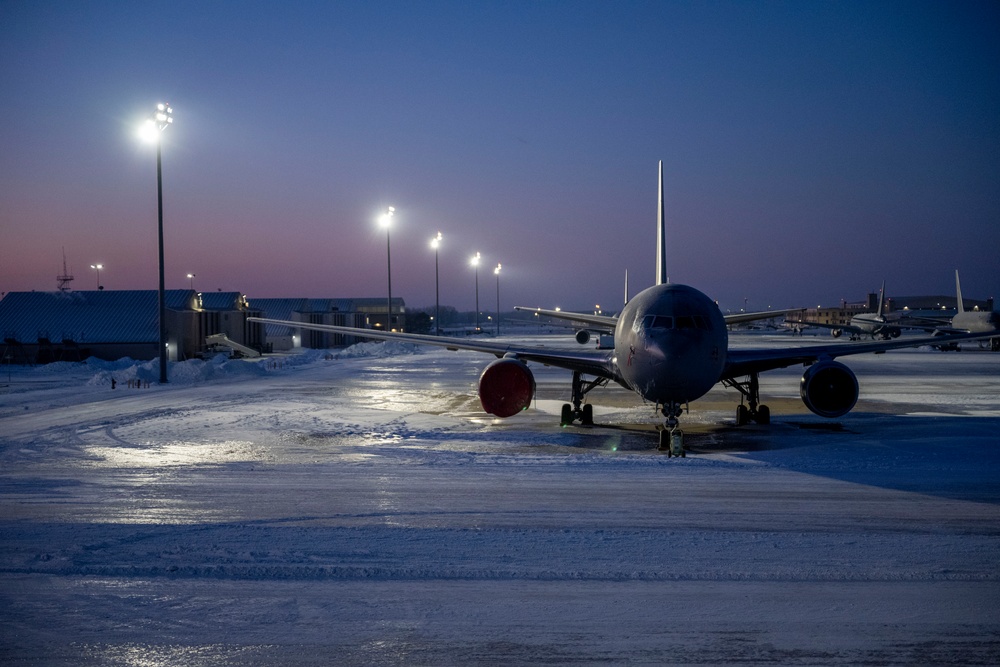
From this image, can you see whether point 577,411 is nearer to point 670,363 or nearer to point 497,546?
point 670,363

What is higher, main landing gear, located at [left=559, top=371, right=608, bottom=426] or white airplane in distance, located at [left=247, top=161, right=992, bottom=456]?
white airplane in distance, located at [left=247, top=161, right=992, bottom=456]

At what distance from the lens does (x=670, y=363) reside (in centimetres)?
1366

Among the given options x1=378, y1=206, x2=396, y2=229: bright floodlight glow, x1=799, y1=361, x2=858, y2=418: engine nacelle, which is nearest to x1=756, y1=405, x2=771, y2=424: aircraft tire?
x1=799, y1=361, x2=858, y2=418: engine nacelle

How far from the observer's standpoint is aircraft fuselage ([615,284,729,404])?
13.7 m

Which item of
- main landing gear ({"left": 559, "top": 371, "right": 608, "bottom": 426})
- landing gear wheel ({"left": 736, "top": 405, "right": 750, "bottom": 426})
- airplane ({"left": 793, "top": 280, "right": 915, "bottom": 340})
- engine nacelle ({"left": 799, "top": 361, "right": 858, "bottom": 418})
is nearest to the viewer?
engine nacelle ({"left": 799, "top": 361, "right": 858, "bottom": 418})

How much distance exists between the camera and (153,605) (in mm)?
6410

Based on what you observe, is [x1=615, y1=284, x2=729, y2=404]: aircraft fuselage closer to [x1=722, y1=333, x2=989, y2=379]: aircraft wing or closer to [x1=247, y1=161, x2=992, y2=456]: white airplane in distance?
[x1=247, y1=161, x2=992, y2=456]: white airplane in distance

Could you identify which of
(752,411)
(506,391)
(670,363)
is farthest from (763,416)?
(506,391)

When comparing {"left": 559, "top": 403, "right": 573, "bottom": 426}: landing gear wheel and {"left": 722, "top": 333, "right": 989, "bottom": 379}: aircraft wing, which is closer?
{"left": 722, "top": 333, "right": 989, "bottom": 379}: aircraft wing

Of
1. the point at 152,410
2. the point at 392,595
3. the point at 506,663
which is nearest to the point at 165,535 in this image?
the point at 392,595

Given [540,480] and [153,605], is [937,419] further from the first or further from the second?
[153,605]

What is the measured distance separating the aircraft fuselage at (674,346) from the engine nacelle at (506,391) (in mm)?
2778

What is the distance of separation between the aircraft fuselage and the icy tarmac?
1.51m

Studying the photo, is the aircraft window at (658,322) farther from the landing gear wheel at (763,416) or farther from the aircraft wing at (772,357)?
the landing gear wheel at (763,416)
